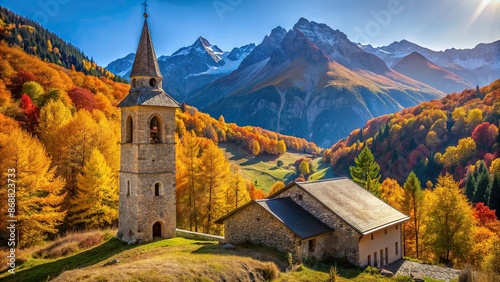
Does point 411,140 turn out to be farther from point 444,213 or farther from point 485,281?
point 485,281

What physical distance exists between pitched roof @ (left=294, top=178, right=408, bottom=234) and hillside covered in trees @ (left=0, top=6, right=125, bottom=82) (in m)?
110

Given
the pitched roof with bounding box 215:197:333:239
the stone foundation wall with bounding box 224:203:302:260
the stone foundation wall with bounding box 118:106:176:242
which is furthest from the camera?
the stone foundation wall with bounding box 118:106:176:242

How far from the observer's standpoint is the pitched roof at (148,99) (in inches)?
1315

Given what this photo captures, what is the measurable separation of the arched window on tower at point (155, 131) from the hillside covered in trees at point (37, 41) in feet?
323

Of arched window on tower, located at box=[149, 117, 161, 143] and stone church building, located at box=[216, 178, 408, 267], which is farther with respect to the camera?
arched window on tower, located at box=[149, 117, 161, 143]

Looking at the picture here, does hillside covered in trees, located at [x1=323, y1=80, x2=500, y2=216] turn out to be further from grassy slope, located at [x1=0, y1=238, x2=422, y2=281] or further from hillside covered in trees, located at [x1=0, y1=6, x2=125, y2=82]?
hillside covered in trees, located at [x1=0, y1=6, x2=125, y2=82]

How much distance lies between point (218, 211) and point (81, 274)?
26.8m

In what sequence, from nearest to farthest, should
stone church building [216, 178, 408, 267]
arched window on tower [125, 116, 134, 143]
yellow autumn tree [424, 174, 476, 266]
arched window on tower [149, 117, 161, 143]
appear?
1. stone church building [216, 178, 408, 267]
2. arched window on tower [149, 117, 161, 143]
3. arched window on tower [125, 116, 134, 143]
4. yellow autumn tree [424, 174, 476, 266]

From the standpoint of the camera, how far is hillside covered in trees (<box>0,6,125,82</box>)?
120188 mm

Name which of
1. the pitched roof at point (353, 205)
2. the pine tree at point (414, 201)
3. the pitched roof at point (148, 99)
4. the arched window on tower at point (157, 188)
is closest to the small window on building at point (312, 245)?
the pitched roof at point (353, 205)

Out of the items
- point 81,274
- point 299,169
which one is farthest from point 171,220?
point 299,169

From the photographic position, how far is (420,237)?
47.2m

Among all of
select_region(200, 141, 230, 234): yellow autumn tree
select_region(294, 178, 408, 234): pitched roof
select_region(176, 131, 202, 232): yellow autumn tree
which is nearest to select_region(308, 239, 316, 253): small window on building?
select_region(294, 178, 408, 234): pitched roof

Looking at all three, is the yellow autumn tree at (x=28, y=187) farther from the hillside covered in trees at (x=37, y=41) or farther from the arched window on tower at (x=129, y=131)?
the hillside covered in trees at (x=37, y=41)
